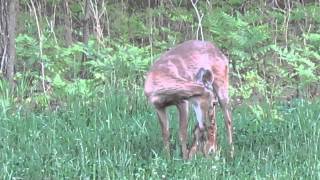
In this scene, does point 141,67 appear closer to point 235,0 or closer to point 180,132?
point 180,132

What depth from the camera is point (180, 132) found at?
24.4ft

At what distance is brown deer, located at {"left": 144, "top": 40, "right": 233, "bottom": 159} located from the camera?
23.6ft

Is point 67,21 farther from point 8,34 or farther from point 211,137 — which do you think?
point 211,137

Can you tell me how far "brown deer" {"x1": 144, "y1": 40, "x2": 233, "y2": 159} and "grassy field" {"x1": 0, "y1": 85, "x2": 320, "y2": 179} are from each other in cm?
23

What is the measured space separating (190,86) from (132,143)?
868 mm

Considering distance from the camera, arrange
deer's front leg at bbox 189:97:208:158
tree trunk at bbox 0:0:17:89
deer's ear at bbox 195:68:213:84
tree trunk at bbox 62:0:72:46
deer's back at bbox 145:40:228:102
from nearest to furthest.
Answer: deer's front leg at bbox 189:97:208:158
deer's ear at bbox 195:68:213:84
deer's back at bbox 145:40:228:102
tree trunk at bbox 0:0:17:89
tree trunk at bbox 62:0:72:46

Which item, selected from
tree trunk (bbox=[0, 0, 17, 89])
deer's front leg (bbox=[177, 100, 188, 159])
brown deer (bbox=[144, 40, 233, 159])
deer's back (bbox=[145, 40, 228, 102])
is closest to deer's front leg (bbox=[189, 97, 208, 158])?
brown deer (bbox=[144, 40, 233, 159])

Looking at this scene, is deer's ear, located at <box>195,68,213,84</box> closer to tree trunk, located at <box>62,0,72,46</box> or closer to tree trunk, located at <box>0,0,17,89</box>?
tree trunk, located at <box>0,0,17,89</box>

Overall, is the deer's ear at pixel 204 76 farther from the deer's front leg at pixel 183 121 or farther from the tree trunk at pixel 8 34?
the tree trunk at pixel 8 34

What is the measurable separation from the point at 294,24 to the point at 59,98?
21.0 feet

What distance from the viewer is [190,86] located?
7277mm

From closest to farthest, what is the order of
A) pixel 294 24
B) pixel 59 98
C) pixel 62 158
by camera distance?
1. pixel 62 158
2. pixel 59 98
3. pixel 294 24

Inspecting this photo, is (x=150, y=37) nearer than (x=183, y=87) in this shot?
No

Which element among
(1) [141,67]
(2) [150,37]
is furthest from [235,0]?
(1) [141,67]
